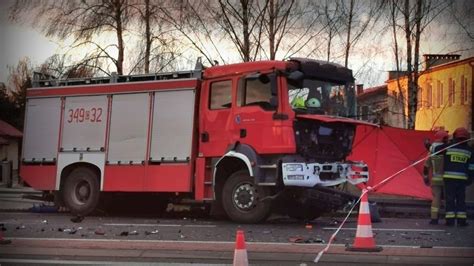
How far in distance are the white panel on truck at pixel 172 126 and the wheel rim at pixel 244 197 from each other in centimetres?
118

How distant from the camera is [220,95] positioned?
37.6 feet

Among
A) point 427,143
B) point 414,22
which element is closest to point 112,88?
point 414,22

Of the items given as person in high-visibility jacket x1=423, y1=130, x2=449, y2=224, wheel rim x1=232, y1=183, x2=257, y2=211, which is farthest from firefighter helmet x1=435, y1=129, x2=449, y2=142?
wheel rim x1=232, y1=183, x2=257, y2=211

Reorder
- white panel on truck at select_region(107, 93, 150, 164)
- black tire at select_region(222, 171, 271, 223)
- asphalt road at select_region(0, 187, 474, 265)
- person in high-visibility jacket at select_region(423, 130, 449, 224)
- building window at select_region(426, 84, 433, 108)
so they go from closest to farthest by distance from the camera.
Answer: asphalt road at select_region(0, 187, 474, 265) < black tire at select_region(222, 171, 271, 223) < person in high-visibility jacket at select_region(423, 130, 449, 224) < white panel on truck at select_region(107, 93, 150, 164) < building window at select_region(426, 84, 433, 108)

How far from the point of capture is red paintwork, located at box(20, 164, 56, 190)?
517 inches

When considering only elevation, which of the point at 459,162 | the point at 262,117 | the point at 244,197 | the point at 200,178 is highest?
the point at 262,117

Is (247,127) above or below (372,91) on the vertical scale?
below

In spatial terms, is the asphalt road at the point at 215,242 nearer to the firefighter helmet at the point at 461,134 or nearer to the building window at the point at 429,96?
the firefighter helmet at the point at 461,134

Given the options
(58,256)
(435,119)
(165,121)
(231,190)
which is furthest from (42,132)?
(435,119)

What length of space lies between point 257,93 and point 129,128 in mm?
2877

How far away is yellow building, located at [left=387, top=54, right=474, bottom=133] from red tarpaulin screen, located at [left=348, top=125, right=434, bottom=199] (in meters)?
0.64

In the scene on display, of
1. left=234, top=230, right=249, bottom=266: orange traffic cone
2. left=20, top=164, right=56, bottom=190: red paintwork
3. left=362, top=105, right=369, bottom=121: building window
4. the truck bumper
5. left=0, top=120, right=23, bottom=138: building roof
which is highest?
left=362, top=105, right=369, bottom=121: building window

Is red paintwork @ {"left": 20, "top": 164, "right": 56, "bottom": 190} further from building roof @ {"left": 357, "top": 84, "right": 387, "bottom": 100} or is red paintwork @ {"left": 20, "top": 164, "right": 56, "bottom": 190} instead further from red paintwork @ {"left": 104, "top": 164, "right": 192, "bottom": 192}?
building roof @ {"left": 357, "top": 84, "right": 387, "bottom": 100}

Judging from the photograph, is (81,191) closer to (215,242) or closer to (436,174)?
(215,242)
